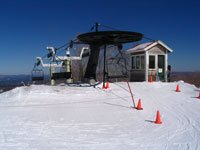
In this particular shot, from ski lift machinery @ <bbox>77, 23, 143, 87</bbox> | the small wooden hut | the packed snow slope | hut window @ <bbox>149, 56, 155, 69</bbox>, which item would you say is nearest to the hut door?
the small wooden hut

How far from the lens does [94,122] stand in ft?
22.2

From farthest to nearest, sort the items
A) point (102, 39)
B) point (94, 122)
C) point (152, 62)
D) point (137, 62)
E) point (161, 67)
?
1. point (137, 62)
2. point (161, 67)
3. point (152, 62)
4. point (102, 39)
5. point (94, 122)

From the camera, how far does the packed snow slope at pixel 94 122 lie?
4.89 meters

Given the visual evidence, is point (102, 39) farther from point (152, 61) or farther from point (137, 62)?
point (152, 61)

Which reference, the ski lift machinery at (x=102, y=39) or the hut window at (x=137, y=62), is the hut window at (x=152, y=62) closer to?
the hut window at (x=137, y=62)

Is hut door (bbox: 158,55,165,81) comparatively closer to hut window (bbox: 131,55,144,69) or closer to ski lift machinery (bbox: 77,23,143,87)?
hut window (bbox: 131,55,144,69)

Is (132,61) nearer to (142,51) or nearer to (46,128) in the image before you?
(142,51)

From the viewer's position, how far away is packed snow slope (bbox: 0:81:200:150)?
4887 millimetres

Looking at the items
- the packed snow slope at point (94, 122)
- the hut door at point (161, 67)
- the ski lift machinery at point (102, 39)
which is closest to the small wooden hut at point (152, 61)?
the hut door at point (161, 67)

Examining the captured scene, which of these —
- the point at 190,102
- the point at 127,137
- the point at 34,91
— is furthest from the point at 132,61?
the point at 127,137

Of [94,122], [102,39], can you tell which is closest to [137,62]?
[102,39]

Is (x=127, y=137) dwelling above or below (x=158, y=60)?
below

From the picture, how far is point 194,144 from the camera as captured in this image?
4.89 m

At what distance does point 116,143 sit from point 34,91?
874 centimetres
